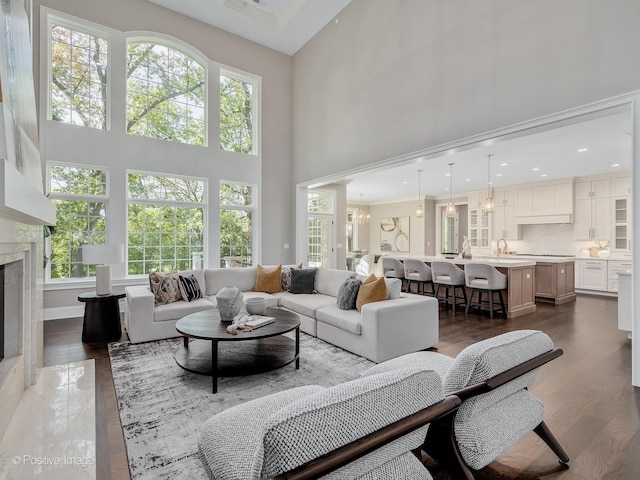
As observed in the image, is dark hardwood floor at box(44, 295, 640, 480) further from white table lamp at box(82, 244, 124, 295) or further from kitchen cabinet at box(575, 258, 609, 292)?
kitchen cabinet at box(575, 258, 609, 292)

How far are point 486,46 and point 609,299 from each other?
6559 mm

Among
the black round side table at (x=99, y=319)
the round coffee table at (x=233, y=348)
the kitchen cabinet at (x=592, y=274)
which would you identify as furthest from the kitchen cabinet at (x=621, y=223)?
the black round side table at (x=99, y=319)

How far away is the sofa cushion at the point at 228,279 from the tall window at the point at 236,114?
2923 millimetres

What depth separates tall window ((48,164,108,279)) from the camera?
5090 millimetres

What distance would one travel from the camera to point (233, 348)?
333 cm

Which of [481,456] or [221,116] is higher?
[221,116]

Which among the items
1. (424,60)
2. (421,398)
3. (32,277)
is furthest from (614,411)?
(32,277)

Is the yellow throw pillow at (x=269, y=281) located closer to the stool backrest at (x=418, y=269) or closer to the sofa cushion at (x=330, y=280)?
the sofa cushion at (x=330, y=280)

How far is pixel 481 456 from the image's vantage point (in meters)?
1.40

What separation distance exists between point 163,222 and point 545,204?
937 cm

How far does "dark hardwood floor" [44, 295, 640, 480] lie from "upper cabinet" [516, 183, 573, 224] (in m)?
4.43

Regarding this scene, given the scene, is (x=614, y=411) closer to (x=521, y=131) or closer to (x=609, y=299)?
(x=521, y=131)

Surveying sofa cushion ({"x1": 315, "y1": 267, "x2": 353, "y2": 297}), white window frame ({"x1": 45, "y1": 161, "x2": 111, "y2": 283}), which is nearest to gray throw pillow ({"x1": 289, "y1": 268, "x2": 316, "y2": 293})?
sofa cushion ({"x1": 315, "y1": 267, "x2": 353, "y2": 297})

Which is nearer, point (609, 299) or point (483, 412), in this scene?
point (483, 412)
